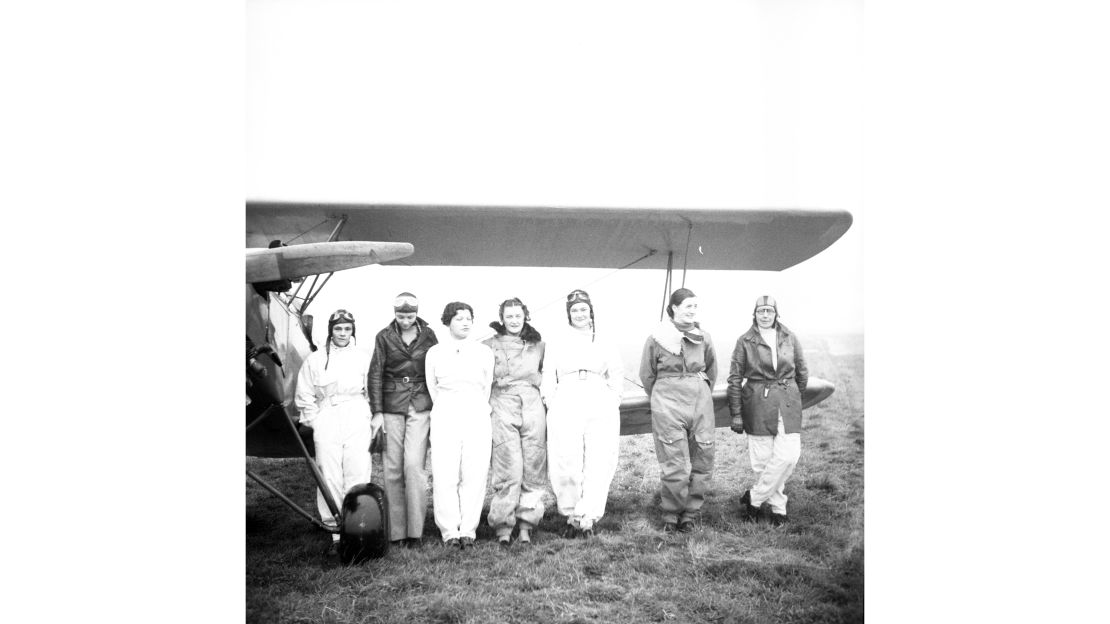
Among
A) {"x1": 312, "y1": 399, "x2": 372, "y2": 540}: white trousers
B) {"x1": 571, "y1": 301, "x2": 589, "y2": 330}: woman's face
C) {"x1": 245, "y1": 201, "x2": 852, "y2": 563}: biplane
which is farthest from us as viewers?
{"x1": 571, "y1": 301, "x2": 589, "y2": 330}: woman's face

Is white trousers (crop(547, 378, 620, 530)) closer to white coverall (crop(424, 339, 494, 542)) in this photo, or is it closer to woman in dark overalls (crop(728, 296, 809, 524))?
white coverall (crop(424, 339, 494, 542))

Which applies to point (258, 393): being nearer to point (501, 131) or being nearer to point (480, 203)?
point (480, 203)

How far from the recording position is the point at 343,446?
142 inches

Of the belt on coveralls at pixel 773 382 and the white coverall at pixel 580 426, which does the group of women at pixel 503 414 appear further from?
the belt on coveralls at pixel 773 382

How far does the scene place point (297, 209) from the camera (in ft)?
11.5

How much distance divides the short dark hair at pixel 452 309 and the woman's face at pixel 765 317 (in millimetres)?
1381

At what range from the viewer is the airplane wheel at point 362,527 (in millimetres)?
3500

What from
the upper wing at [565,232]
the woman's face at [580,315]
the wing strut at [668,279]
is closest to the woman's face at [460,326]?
the upper wing at [565,232]

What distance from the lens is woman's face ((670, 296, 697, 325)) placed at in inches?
150

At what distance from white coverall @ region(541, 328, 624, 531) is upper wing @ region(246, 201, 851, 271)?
0.47m

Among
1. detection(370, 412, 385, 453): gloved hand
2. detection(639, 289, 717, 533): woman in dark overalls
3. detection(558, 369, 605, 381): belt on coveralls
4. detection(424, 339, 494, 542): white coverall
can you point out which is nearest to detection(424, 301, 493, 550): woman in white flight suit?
detection(424, 339, 494, 542): white coverall

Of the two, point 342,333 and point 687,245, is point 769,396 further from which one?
point 342,333
